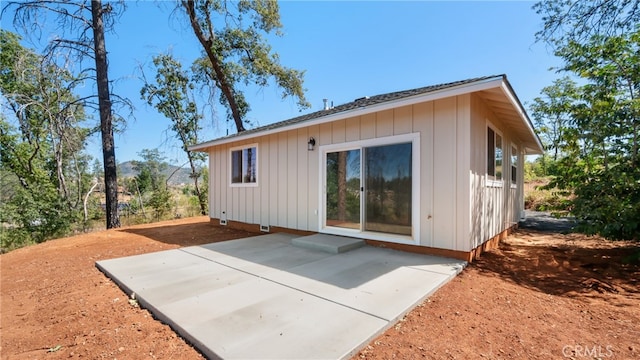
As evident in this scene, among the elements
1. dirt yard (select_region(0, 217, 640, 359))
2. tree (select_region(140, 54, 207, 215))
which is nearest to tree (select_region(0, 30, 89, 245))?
tree (select_region(140, 54, 207, 215))

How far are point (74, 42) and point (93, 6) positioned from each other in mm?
1440

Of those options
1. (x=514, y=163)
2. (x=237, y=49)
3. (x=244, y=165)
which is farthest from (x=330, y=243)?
(x=237, y=49)

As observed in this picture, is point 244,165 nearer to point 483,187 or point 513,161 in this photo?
point 483,187

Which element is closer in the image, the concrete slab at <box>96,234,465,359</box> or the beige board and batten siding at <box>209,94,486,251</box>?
the concrete slab at <box>96,234,465,359</box>

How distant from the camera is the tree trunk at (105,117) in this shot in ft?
31.9

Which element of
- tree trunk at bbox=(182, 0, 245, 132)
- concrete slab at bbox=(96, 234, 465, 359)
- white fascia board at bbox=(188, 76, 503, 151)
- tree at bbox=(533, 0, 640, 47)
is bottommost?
concrete slab at bbox=(96, 234, 465, 359)

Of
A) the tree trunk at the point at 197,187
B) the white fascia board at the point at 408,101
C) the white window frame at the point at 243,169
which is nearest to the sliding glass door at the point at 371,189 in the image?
the white fascia board at the point at 408,101

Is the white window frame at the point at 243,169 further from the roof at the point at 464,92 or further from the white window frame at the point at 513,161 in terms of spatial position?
the white window frame at the point at 513,161

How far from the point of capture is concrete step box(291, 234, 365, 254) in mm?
4660

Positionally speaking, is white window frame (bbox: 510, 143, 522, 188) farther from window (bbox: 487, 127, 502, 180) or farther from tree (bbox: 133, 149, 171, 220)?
tree (bbox: 133, 149, 171, 220)

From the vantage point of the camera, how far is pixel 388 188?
4.88 metres

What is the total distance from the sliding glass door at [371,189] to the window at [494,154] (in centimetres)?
170

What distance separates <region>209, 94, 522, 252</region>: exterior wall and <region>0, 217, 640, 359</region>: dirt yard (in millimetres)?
744

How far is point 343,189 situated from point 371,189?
0.66 metres
